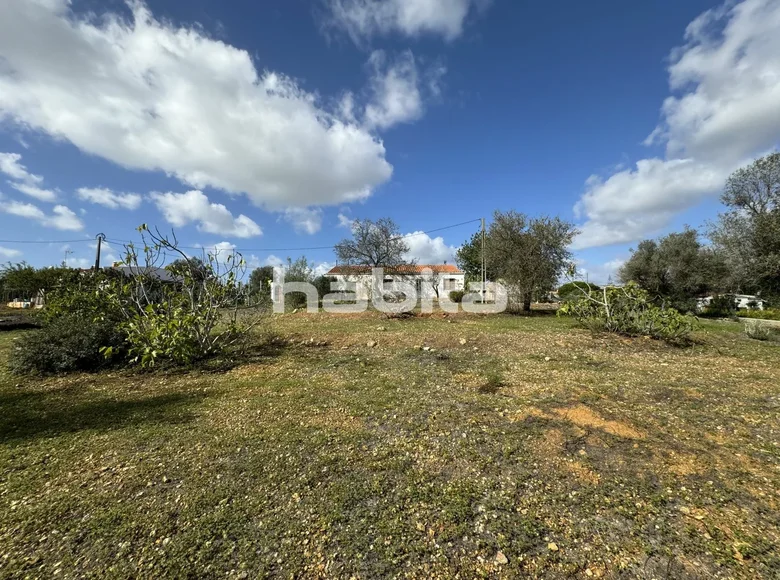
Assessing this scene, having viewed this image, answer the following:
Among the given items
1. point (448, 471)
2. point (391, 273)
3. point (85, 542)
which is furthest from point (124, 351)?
point (391, 273)

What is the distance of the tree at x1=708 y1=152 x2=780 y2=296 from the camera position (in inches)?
597

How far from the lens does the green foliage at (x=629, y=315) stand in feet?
25.2

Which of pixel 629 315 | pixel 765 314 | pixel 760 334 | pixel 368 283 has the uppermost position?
pixel 368 283

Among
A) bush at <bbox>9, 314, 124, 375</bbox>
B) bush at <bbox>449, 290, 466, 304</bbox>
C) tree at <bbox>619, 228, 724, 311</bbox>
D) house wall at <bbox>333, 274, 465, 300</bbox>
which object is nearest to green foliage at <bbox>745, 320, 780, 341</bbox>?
tree at <bbox>619, 228, 724, 311</bbox>

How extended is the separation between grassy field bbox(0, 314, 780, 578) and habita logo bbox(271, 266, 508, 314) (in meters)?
10.5

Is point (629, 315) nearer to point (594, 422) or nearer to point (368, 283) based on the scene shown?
point (594, 422)

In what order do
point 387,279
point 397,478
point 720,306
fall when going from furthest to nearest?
point 387,279 → point 720,306 → point 397,478

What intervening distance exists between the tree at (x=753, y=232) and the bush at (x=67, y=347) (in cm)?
2293

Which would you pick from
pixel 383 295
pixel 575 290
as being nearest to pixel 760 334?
pixel 575 290

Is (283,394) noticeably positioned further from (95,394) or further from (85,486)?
(95,394)

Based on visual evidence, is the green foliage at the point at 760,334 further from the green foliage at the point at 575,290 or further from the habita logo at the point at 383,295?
the habita logo at the point at 383,295

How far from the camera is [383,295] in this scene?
21000 millimetres

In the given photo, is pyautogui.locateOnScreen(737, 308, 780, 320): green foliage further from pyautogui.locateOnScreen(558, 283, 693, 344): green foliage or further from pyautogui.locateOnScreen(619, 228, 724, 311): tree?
pyautogui.locateOnScreen(558, 283, 693, 344): green foliage

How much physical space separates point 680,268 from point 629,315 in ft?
49.7
